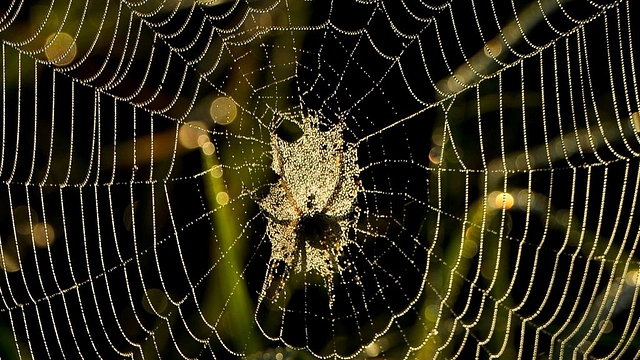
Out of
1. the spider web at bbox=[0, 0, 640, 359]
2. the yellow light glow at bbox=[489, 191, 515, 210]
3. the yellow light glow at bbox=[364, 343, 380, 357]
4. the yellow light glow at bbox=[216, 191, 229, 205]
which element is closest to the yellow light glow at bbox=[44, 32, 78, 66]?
the spider web at bbox=[0, 0, 640, 359]

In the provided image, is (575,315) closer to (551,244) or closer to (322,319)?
(551,244)

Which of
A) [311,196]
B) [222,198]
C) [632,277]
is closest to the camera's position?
[632,277]

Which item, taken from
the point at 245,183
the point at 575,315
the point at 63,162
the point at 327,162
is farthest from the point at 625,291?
the point at 63,162

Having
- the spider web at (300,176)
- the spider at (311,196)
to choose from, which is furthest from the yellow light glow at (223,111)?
the spider at (311,196)

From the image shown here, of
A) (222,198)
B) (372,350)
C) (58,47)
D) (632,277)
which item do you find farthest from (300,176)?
(632,277)

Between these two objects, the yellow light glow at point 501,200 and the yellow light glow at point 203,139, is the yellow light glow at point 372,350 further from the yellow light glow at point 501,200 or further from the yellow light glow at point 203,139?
the yellow light glow at point 203,139

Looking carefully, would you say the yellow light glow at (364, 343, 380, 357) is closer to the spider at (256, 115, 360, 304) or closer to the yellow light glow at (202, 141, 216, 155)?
the spider at (256, 115, 360, 304)

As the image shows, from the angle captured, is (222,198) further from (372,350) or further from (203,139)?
(372,350)
